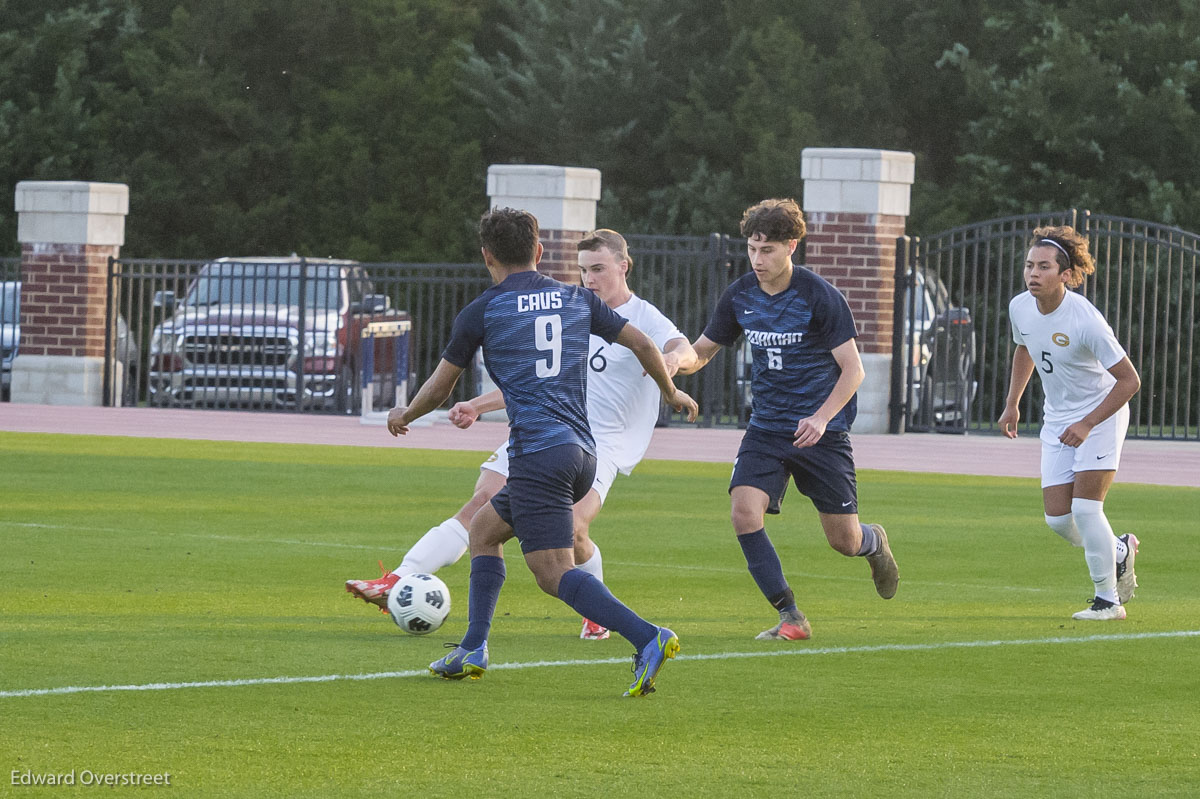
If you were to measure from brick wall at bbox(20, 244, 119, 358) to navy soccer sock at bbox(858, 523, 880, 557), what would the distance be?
19.0 metres

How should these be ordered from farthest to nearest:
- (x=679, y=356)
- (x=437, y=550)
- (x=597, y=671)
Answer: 1. (x=437, y=550)
2. (x=679, y=356)
3. (x=597, y=671)

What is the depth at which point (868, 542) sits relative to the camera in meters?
9.12

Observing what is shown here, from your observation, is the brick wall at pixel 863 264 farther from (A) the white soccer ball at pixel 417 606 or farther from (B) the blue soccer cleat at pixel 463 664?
(B) the blue soccer cleat at pixel 463 664

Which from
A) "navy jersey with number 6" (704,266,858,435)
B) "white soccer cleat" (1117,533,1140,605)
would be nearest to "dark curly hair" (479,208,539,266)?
"navy jersey with number 6" (704,266,858,435)

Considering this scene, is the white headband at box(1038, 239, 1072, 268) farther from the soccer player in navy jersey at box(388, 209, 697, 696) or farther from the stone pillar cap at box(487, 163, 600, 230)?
the stone pillar cap at box(487, 163, 600, 230)

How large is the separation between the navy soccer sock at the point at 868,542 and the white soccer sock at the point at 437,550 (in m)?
1.72

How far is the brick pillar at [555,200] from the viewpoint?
81.7 ft

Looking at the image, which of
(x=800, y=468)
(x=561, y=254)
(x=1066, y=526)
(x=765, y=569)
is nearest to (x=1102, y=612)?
(x=1066, y=526)

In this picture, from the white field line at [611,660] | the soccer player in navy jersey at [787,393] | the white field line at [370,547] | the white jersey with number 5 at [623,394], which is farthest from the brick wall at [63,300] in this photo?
the white field line at [611,660]

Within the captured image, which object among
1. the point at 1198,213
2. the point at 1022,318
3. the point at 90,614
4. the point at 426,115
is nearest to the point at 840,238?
the point at 1198,213

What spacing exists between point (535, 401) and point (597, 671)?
3.72ft

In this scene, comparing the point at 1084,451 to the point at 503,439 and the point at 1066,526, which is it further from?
the point at 503,439

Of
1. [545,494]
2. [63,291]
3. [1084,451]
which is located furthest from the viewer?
[63,291]

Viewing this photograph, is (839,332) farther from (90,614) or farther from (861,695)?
(90,614)
